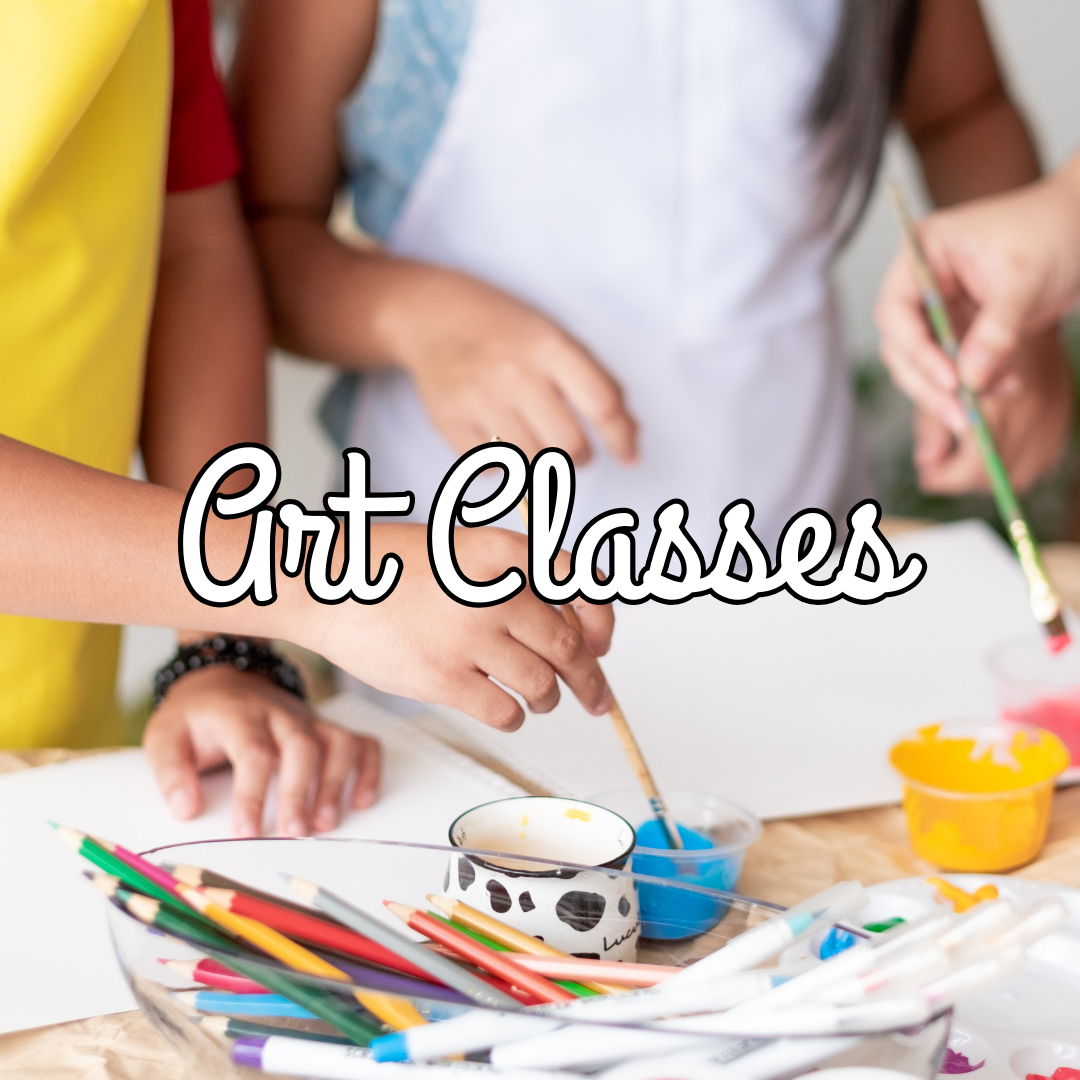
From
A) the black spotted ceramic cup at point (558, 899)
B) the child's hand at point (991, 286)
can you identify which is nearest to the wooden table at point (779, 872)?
the black spotted ceramic cup at point (558, 899)

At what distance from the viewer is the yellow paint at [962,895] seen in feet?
1.80

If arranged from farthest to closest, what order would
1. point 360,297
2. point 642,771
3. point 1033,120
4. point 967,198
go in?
point 1033,120 → point 967,198 → point 360,297 → point 642,771

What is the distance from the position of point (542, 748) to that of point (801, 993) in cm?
40

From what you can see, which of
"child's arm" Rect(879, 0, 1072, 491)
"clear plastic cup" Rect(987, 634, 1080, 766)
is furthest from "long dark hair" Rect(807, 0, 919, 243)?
"clear plastic cup" Rect(987, 634, 1080, 766)

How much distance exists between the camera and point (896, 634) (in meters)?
0.92

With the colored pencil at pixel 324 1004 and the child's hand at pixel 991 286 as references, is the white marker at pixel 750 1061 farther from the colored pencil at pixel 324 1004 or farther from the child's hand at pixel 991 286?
the child's hand at pixel 991 286

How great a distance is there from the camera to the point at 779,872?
0.62 m

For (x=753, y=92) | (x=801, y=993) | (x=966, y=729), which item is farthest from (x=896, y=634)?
(x=801, y=993)

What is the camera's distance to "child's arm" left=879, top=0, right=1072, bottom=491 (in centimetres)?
92

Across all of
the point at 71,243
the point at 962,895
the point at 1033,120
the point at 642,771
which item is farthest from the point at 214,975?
the point at 1033,120

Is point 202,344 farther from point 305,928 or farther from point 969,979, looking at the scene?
point 969,979

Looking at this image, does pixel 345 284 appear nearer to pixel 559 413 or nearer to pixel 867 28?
pixel 559 413

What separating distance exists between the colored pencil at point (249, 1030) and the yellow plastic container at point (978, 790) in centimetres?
34

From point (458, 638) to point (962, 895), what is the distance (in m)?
0.25
